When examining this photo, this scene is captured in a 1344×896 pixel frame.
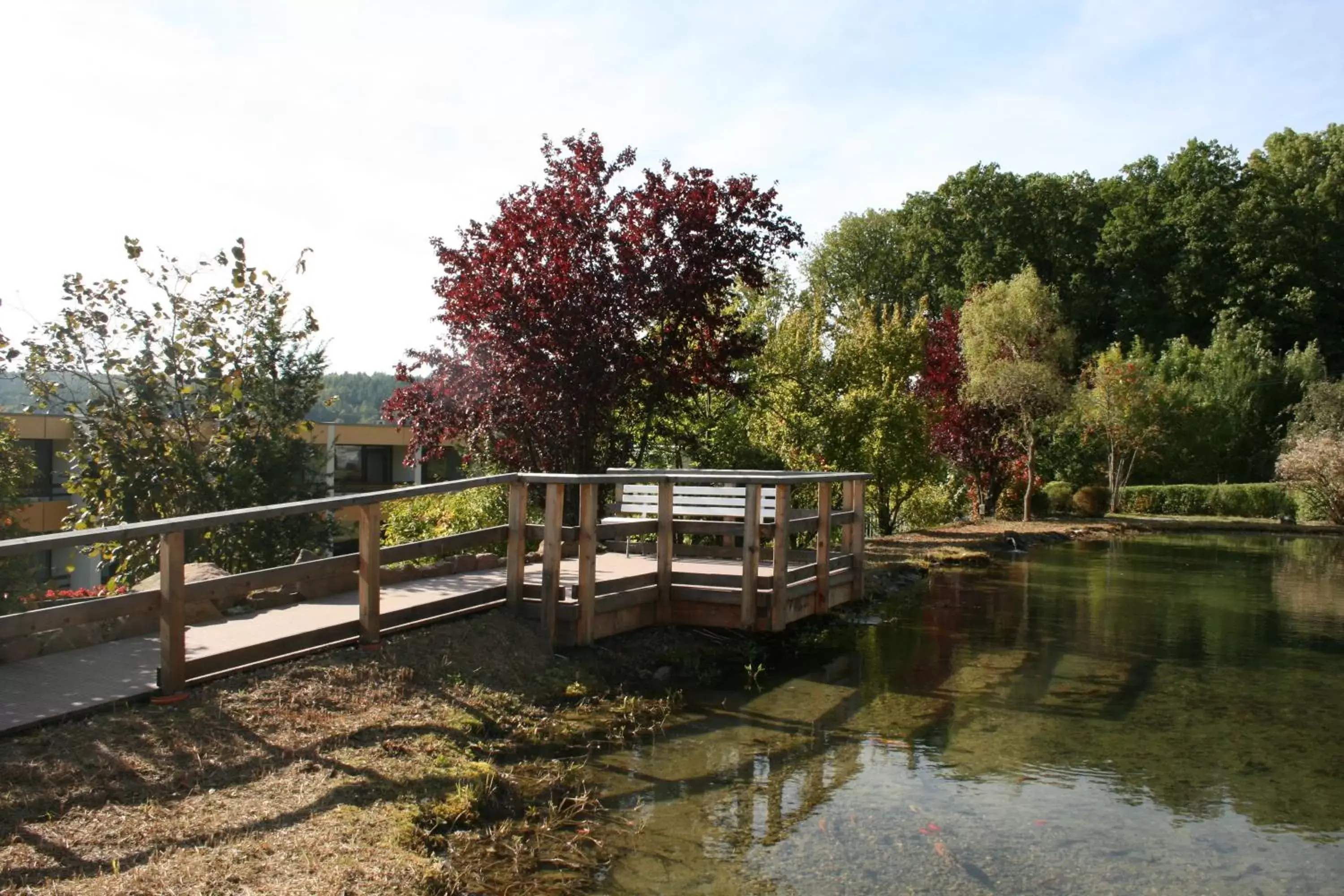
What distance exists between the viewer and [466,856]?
200 inches

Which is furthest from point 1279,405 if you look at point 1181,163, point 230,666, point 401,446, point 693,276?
point 230,666

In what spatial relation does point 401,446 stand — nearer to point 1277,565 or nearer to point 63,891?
point 1277,565

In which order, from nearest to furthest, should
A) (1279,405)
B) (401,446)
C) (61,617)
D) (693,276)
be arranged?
(61,617) → (693,276) → (401,446) → (1279,405)

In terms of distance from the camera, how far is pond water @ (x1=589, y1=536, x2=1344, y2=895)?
5.34 m

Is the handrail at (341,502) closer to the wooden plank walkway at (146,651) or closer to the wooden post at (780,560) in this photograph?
the wooden post at (780,560)

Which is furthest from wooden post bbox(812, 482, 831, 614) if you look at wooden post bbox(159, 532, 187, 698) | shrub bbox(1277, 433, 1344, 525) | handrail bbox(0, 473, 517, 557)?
shrub bbox(1277, 433, 1344, 525)

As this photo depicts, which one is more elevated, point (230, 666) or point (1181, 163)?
point (1181, 163)

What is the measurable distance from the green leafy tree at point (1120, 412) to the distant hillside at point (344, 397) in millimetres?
19964

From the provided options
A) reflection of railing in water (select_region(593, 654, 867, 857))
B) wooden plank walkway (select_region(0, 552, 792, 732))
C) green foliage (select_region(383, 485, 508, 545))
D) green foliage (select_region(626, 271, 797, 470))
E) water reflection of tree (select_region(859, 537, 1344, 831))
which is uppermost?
green foliage (select_region(626, 271, 797, 470))

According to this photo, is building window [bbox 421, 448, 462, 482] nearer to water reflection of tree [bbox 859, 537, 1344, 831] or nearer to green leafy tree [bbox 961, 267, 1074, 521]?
green leafy tree [bbox 961, 267, 1074, 521]

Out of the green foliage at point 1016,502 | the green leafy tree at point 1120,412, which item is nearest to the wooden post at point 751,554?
the green foliage at point 1016,502

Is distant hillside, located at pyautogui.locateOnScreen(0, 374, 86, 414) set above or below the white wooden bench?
above

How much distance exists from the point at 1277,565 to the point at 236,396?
17.8 metres

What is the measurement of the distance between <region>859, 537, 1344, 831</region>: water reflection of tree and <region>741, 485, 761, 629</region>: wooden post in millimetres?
1183
